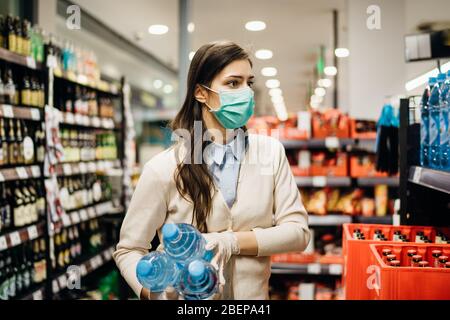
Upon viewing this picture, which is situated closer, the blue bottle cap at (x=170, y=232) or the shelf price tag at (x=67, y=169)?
the blue bottle cap at (x=170, y=232)

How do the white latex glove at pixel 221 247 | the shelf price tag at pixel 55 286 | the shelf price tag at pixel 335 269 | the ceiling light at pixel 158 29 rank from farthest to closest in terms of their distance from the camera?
the ceiling light at pixel 158 29 → the shelf price tag at pixel 335 269 → the shelf price tag at pixel 55 286 → the white latex glove at pixel 221 247

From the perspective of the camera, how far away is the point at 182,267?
1153mm

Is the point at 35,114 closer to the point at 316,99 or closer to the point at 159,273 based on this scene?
the point at 159,273

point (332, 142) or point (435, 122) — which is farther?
point (332, 142)

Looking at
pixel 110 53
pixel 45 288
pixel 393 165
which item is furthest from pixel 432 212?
pixel 110 53

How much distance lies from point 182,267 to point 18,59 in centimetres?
258

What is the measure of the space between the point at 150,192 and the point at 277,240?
1.40 ft

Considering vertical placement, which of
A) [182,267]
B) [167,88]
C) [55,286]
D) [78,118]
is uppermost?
[167,88]

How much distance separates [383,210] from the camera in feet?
14.0

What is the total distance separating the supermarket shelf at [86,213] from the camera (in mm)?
3945

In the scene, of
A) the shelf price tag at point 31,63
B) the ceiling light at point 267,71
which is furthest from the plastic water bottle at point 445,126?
the ceiling light at point 267,71

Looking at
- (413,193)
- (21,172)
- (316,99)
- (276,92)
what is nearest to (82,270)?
(21,172)

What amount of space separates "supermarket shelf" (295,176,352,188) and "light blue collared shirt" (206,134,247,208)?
2.62m

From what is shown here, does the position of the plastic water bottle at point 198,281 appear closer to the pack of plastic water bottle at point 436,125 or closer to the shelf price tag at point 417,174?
the pack of plastic water bottle at point 436,125
